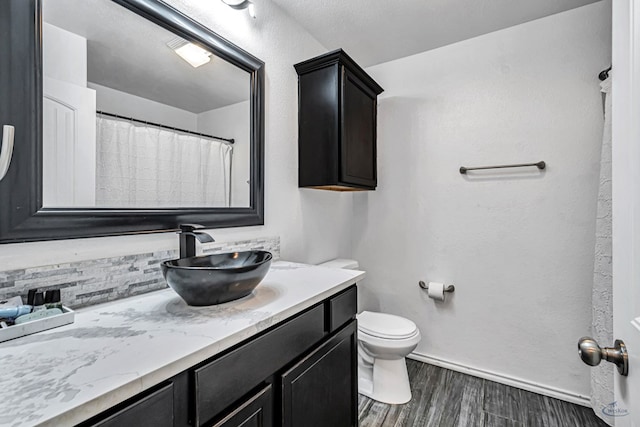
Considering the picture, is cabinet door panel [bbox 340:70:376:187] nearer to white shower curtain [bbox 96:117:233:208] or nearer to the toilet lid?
white shower curtain [bbox 96:117:233:208]

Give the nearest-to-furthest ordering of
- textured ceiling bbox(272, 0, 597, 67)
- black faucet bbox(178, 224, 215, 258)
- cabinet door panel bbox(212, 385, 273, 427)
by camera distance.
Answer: cabinet door panel bbox(212, 385, 273, 427)
black faucet bbox(178, 224, 215, 258)
textured ceiling bbox(272, 0, 597, 67)

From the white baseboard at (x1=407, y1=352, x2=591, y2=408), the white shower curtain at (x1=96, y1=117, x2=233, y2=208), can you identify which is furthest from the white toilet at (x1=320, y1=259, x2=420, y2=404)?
the white shower curtain at (x1=96, y1=117, x2=233, y2=208)

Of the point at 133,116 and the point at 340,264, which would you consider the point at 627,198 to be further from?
the point at 340,264

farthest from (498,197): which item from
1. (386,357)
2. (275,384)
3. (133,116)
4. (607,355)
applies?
A: (133,116)

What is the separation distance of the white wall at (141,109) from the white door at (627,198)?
140 centimetres

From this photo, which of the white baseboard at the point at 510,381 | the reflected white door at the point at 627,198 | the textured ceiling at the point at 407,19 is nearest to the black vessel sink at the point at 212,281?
the reflected white door at the point at 627,198

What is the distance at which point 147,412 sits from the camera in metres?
0.56

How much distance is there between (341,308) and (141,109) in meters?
1.14

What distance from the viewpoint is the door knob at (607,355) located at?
0.56m

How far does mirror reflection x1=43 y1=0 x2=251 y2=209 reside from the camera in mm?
914

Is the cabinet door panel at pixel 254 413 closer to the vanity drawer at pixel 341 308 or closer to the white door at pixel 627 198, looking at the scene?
the vanity drawer at pixel 341 308

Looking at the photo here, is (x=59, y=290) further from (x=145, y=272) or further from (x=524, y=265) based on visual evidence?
(x=524, y=265)

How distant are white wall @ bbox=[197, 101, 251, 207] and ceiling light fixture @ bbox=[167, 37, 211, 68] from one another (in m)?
0.22

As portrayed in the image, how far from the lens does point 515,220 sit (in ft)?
6.28
